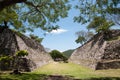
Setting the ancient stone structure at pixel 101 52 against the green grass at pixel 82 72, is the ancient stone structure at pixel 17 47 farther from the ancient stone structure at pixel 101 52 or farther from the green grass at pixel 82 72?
the ancient stone structure at pixel 101 52

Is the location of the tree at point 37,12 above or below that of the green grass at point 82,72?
above

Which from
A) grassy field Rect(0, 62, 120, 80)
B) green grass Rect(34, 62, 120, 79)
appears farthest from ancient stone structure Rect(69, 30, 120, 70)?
grassy field Rect(0, 62, 120, 80)

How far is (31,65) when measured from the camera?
33.1 metres

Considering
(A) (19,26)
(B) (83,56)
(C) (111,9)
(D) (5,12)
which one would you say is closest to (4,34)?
(A) (19,26)

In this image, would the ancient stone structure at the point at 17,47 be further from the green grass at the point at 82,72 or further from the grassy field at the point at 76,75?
the grassy field at the point at 76,75

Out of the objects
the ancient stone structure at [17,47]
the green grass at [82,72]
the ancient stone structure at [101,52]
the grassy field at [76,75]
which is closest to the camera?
the grassy field at [76,75]

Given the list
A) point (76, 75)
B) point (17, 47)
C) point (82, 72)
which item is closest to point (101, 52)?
point (82, 72)

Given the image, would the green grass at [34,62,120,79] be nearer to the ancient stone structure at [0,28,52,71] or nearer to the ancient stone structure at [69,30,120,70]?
the ancient stone structure at [0,28,52,71]

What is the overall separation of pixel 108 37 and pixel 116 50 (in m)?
5.13

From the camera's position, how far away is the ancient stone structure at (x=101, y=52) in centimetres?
3406

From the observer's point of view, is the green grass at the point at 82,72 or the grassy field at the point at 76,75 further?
the green grass at the point at 82,72

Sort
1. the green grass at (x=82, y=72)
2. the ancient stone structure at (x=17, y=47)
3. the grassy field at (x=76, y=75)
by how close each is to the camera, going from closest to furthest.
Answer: the grassy field at (x=76, y=75)
the green grass at (x=82, y=72)
the ancient stone structure at (x=17, y=47)

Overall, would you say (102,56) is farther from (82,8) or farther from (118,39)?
(82,8)

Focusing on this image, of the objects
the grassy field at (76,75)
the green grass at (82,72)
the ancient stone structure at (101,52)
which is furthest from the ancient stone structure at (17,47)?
the ancient stone structure at (101,52)
